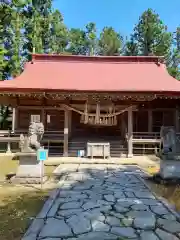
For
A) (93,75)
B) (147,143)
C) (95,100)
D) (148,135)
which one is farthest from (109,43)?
(147,143)

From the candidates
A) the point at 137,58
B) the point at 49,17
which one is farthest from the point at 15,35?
the point at 137,58

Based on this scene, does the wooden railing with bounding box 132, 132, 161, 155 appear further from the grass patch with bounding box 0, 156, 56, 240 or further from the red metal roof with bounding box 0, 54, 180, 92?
the grass patch with bounding box 0, 156, 56, 240

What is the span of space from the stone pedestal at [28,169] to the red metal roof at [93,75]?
19.9 feet

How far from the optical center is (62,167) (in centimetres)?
1013

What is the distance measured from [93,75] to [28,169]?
35.0 ft

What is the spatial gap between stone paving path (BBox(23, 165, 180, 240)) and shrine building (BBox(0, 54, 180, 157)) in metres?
6.93

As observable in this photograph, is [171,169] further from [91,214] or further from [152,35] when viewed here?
[152,35]

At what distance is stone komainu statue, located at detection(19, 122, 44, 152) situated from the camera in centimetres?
781

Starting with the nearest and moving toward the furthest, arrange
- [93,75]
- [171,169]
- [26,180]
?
[171,169], [26,180], [93,75]

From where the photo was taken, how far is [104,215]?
4469 mm

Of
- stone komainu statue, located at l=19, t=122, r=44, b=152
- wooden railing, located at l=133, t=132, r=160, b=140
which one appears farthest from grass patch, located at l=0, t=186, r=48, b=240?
wooden railing, located at l=133, t=132, r=160, b=140

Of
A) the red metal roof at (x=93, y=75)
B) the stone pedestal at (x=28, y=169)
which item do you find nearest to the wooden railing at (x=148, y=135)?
the red metal roof at (x=93, y=75)

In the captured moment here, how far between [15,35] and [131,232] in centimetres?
2260

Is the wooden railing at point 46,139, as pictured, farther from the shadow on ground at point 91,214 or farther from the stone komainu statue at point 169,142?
the stone komainu statue at point 169,142
